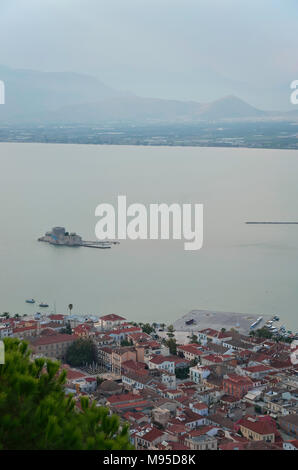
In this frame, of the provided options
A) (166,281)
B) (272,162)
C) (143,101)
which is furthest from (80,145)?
(143,101)

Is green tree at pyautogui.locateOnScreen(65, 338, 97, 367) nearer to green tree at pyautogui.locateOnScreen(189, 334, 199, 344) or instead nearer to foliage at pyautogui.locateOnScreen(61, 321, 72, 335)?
foliage at pyautogui.locateOnScreen(61, 321, 72, 335)

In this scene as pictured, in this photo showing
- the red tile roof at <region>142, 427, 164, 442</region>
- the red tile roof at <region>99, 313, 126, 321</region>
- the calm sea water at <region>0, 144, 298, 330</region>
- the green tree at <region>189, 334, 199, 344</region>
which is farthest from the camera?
the calm sea water at <region>0, 144, 298, 330</region>

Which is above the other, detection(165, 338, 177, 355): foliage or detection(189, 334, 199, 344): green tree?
detection(165, 338, 177, 355): foliage

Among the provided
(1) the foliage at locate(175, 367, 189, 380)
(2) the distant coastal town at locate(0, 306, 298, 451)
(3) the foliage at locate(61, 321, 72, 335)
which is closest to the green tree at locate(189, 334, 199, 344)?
(2) the distant coastal town at locate(0, 306, 298, 451)

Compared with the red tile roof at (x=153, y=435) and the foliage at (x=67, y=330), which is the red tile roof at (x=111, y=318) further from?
the red tile roof at (x=153, y=435)

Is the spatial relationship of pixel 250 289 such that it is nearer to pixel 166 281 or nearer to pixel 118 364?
pixel 166 281

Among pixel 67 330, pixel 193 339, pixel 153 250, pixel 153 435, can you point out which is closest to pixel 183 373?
pixel 193 339
